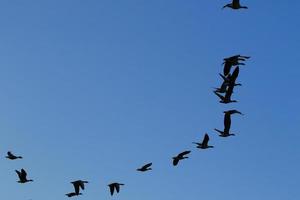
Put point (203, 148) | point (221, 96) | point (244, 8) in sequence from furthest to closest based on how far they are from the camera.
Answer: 1. point (203, 148)
2. point (221, 96)
3. point (244, 8)

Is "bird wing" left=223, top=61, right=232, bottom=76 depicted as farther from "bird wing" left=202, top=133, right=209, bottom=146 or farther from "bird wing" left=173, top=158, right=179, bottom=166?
"bird wing" left=173, top=158, right=179, bottom=166

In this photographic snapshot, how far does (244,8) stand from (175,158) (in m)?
16.5

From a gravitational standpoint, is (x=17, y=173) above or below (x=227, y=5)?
below

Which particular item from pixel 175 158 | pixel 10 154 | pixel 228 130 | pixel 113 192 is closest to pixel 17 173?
pixel 10 154

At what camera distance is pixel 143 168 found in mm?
70188

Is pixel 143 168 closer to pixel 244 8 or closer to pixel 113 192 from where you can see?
pixel 113 192

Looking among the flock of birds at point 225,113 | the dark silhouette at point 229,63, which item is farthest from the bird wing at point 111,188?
the dark silhouette at point 229,63

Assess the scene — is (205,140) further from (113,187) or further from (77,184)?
(77,184)

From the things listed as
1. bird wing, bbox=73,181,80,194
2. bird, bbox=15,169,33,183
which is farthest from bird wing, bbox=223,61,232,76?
bird, bbox=15,169,33,183

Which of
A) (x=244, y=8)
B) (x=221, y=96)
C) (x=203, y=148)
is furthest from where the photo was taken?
(x=203, y=148)

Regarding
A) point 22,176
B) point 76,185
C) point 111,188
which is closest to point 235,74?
point 111,188

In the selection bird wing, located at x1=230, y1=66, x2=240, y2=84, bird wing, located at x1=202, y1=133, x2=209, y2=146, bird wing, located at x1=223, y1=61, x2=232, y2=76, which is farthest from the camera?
bird wing, located at x1=202, y1=133, x2=209, y2=146

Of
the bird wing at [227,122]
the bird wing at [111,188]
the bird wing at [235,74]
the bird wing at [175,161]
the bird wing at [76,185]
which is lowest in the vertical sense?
the bird wing at [111,188]

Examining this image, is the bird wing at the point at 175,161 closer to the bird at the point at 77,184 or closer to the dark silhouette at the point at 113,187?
the dark silhouette at the point at 113,187
